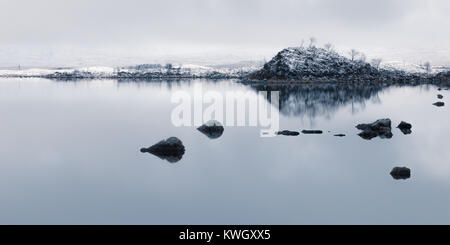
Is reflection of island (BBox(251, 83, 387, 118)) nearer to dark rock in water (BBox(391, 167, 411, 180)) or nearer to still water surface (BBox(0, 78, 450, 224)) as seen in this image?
still water surface (BBox(0, 78, 450, 224))

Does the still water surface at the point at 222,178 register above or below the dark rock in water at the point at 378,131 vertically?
below

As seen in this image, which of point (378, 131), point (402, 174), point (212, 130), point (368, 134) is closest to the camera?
point (402, 174)

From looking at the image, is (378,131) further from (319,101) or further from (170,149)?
(319,101)

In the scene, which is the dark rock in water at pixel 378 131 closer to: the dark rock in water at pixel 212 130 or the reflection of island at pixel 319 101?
the dark rock in water at pixel 212 130

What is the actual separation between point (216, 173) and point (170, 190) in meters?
4.05

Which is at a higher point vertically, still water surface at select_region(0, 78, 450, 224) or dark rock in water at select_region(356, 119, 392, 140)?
dark rock in water at select_region(356, 119, 392, 140)

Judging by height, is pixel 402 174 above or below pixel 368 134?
below

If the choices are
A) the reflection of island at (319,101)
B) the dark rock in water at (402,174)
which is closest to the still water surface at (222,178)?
the dark rock in water at (402,174)

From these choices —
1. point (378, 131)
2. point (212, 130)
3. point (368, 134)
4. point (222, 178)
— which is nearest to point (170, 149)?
point (222, 178)

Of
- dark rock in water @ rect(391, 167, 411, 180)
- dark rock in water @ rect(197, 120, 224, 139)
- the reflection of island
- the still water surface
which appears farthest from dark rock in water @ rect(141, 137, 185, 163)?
the reflection of island
